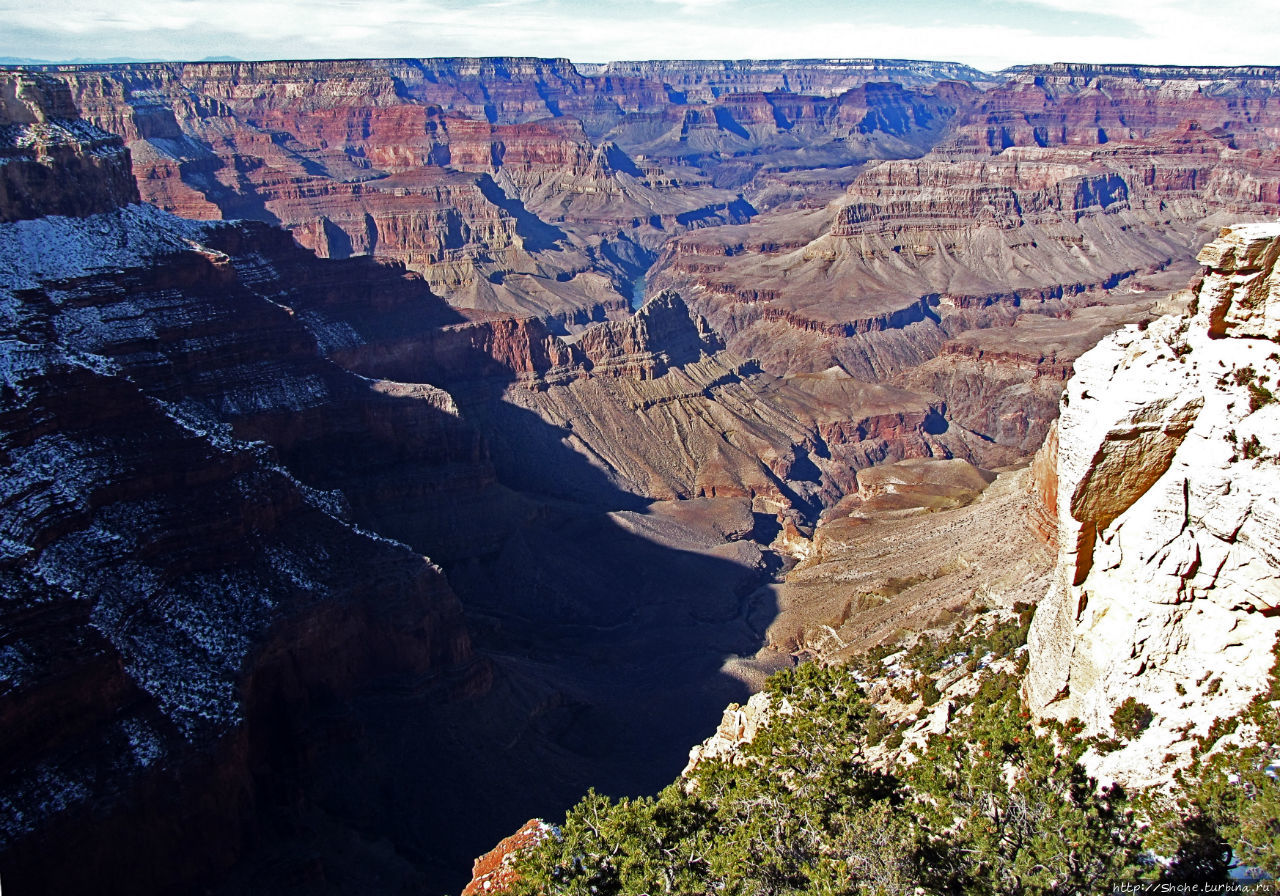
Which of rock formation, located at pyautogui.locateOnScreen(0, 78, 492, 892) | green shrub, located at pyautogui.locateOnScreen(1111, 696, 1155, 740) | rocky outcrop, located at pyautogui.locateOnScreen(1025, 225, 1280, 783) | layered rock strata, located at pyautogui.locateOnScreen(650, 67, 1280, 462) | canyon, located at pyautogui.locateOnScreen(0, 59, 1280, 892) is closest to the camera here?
rocky outcrop, located at pyautogui.locateOnScreen(1025, 225, 1280, 783)

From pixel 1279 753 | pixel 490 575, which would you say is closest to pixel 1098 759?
pixel 1279 753

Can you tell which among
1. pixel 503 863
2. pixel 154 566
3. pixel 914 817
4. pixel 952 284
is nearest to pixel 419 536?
pixel 154 566

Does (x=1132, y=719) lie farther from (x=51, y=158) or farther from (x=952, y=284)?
(x=952, y=284)

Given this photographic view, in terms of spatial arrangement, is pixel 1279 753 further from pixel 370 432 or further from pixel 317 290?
pixel 317 290

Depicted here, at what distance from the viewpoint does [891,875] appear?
20.9 metres

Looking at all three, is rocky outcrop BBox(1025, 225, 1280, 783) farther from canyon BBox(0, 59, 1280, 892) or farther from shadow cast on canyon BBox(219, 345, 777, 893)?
shadow cast on canyon BBox(219, 345, 777, 893)

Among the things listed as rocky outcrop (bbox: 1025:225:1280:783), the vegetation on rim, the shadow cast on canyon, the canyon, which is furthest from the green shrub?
the shadow cast on canyon

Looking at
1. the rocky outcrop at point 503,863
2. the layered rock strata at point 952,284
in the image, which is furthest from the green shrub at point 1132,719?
the layered rock strata at point 952,284

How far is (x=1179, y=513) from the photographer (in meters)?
21.7

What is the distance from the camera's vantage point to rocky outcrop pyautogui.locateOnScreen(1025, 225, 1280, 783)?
21.1 meters

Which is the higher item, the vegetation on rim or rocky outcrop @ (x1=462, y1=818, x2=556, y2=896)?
the vegetation on rim

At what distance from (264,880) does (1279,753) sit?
33.3 meters

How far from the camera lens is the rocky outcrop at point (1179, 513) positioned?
21062 mm

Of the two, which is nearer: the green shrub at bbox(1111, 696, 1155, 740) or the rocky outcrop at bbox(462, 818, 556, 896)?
the green shrub at bbox(1111, 696, 1155, 740)
